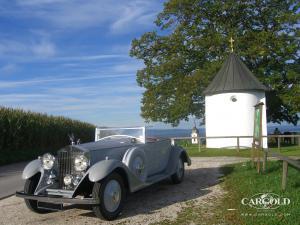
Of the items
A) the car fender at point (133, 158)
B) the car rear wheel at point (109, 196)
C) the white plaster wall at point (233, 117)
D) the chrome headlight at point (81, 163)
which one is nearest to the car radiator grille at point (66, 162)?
the chrome headlight at point (81, 163)

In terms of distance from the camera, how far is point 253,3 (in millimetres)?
33812

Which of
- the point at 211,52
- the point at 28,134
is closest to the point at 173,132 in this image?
the point at 211,52

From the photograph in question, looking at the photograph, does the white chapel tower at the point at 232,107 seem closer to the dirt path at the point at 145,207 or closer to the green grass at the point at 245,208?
the green grass at the point at 245,208

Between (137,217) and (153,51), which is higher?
(153,51)

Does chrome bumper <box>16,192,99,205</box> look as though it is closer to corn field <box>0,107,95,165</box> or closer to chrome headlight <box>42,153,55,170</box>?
chrome headlight <box>42,153,55,170</box>

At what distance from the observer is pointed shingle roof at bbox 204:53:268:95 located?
89.3 feet

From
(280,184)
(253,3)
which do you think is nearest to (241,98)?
(253,3)

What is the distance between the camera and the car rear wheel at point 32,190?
7.81 metres

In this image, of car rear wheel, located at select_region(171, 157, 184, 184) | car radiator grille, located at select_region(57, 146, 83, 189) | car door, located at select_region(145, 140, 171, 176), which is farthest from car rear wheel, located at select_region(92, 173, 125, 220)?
car rear wheel, located at select_region(171, 157, 184, 184)

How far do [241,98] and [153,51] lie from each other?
1137 centimetres

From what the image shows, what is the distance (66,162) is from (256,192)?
4.10 meters

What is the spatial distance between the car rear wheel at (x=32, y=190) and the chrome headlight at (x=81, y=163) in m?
1.08

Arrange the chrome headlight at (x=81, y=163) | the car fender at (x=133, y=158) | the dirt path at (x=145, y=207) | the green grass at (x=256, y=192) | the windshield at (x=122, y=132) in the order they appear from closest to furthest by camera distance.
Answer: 1. the green grass at (x=256, y=192)
2. the dirt path at (x=145, y=207)
3. the chrome headlight at (x=81, y=163)
4. the car fender at (x=133, y=158)
5. the windshield at (x=122, y=132)

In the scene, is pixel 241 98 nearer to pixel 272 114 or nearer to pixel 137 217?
pixel 272 114
